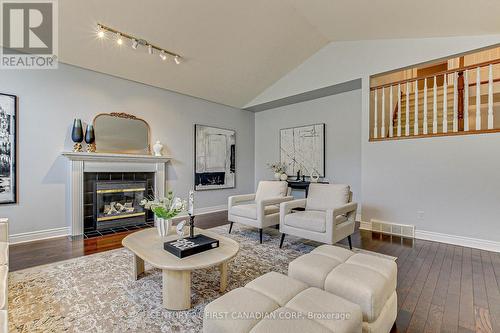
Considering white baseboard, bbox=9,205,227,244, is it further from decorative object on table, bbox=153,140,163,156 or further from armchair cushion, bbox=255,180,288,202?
armchair cushion, bbox=255,180,288,202

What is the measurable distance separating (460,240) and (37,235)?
20.2ft

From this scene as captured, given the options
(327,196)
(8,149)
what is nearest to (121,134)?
(8,149)

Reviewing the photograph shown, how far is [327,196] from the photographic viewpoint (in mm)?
3494

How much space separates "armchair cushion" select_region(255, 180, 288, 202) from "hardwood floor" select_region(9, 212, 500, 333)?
51.6 inches

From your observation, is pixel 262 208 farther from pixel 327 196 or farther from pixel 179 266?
pixel 179 266

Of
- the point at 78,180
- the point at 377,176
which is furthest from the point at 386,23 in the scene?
the point at 78,180

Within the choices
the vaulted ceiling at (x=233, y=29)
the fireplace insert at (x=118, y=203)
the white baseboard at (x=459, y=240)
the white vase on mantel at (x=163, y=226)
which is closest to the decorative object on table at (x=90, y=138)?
the fireplace insert at (x=118, y=203)

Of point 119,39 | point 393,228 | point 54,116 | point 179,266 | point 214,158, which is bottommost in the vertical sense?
point 393,228

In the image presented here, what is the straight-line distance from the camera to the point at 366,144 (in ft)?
14.2

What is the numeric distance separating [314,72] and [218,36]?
6.98ft

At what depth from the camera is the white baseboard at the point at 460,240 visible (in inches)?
126

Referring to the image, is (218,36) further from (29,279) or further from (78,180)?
(29,279)

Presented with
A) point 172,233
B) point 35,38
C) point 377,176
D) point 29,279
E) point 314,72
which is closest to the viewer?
point 29,279

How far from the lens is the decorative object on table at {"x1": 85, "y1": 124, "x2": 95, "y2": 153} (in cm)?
399
